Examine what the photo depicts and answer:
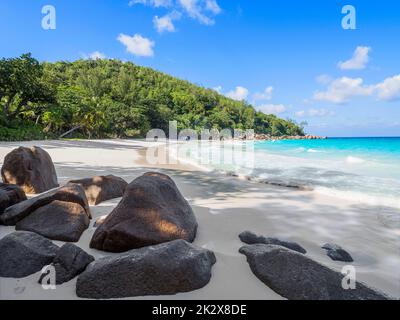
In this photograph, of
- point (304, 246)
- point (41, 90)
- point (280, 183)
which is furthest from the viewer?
point (41, 90)

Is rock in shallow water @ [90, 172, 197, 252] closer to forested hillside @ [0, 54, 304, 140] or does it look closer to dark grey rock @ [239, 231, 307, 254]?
dark grey rock @ [239, 231, 307, 254]

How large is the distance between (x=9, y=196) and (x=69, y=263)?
193 cm

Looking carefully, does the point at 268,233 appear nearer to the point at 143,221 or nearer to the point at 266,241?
the point at 266,241

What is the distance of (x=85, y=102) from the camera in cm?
3869

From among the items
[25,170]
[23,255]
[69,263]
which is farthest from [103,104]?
[69,263]

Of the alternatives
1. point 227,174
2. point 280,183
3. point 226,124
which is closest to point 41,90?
point 227,174

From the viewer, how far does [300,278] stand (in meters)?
2.02

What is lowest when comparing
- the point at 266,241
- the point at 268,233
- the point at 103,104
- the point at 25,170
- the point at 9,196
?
the point at 268,233

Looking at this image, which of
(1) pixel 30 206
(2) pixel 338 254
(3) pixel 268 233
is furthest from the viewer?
(3) pixel 268 233

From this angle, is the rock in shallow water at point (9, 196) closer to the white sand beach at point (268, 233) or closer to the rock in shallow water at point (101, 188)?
the white sand beach at point (268, 233)

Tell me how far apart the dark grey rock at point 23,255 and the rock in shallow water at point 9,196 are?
1.27 metres

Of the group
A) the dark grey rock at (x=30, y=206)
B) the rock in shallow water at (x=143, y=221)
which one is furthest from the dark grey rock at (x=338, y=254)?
the dark grey rock at (x=30, y=206)
